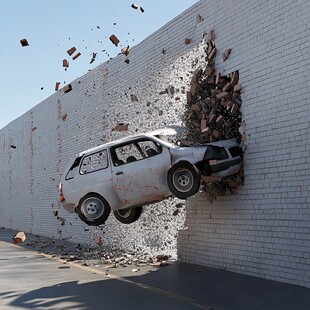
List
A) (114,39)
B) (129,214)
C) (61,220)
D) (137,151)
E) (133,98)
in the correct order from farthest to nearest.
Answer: (61,220)
(133,98)
(114,39)
(137,151)
(129,214)

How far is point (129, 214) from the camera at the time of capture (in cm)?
1398

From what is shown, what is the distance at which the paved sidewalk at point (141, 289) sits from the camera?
27.9 ft

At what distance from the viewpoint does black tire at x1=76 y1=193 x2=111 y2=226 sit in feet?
41.8

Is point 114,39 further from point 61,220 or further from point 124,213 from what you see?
point 61,220

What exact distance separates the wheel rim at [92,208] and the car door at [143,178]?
1.60ft

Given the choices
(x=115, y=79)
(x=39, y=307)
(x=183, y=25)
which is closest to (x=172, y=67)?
(x=183, y=25)

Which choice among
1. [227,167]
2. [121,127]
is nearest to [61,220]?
[121,127]

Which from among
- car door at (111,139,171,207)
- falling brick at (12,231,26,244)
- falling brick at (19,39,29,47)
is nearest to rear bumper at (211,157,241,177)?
car door at (111,139,171,207)

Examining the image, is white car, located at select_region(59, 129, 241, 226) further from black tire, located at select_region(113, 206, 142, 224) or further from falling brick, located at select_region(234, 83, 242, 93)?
falling brick, located at select_region(234, 83, 242, 93)

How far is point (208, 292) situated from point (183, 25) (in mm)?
7239

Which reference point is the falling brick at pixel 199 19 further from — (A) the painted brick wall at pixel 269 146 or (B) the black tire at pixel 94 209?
(B) the black tire at pixel 94 209

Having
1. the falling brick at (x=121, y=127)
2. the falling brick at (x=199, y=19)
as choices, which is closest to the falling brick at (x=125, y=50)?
the falling brick at (x=121, y=127)

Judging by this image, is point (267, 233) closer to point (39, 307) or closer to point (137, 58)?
point (39, 307)

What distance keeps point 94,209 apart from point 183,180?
2.36 meters
